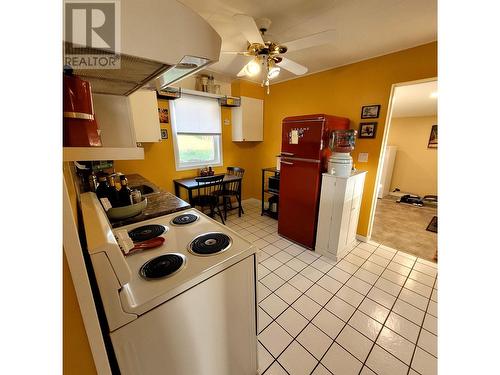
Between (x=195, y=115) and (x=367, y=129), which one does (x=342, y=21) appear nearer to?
(x=367, y=129)

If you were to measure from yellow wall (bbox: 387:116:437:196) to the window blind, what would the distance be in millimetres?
4946

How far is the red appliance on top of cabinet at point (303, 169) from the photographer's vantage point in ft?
7.59

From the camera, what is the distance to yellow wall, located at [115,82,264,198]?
2.97m

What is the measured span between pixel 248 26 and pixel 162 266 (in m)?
1.70

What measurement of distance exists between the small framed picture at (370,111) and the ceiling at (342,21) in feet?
2.01

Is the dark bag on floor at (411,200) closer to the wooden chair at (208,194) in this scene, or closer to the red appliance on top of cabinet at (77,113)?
the wooden chair at (208,194)

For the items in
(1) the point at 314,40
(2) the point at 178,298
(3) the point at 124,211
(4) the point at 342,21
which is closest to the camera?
(2) the point at 178,298

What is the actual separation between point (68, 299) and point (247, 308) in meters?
0.83

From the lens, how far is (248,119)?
149 inches

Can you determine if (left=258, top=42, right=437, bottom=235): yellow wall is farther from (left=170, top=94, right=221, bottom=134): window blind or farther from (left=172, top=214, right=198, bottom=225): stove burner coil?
(left=172, top=214, right=198, bottom=225): stove burner coil

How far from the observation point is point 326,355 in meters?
1.36

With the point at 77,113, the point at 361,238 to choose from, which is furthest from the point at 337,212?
the point at 77,113
